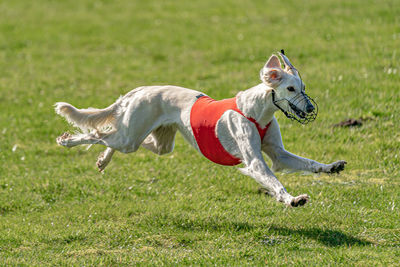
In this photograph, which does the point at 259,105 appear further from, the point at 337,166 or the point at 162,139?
the point at 162,139

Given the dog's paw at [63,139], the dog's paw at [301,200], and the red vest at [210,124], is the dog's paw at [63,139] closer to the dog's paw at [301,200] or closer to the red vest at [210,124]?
the red vest at [210,124]

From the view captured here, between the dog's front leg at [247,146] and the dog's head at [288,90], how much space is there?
1.66ft

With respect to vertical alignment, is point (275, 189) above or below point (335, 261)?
above

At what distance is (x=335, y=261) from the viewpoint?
6266 mm

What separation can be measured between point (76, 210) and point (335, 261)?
395 cm

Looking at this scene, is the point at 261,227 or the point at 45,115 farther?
the point at 45,115

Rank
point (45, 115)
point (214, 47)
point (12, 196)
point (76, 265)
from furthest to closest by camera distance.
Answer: point (214, 47) → point (45, 115) → point (12, 196) → point (76, 265)

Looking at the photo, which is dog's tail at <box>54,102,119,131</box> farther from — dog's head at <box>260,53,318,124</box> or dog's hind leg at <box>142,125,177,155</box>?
dog's head at <box>260,53,318,124</box>

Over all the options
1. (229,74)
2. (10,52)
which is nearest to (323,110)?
(229,74)

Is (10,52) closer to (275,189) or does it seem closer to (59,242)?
(59,242)

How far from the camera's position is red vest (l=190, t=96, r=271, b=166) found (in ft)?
24.2

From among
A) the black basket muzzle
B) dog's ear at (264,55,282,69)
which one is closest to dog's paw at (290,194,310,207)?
the black basket muzzle

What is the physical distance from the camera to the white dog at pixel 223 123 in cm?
669

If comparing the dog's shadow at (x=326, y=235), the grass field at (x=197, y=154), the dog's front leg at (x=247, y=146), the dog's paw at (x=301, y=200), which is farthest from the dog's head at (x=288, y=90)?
the grass field at (x=197, y=154)
